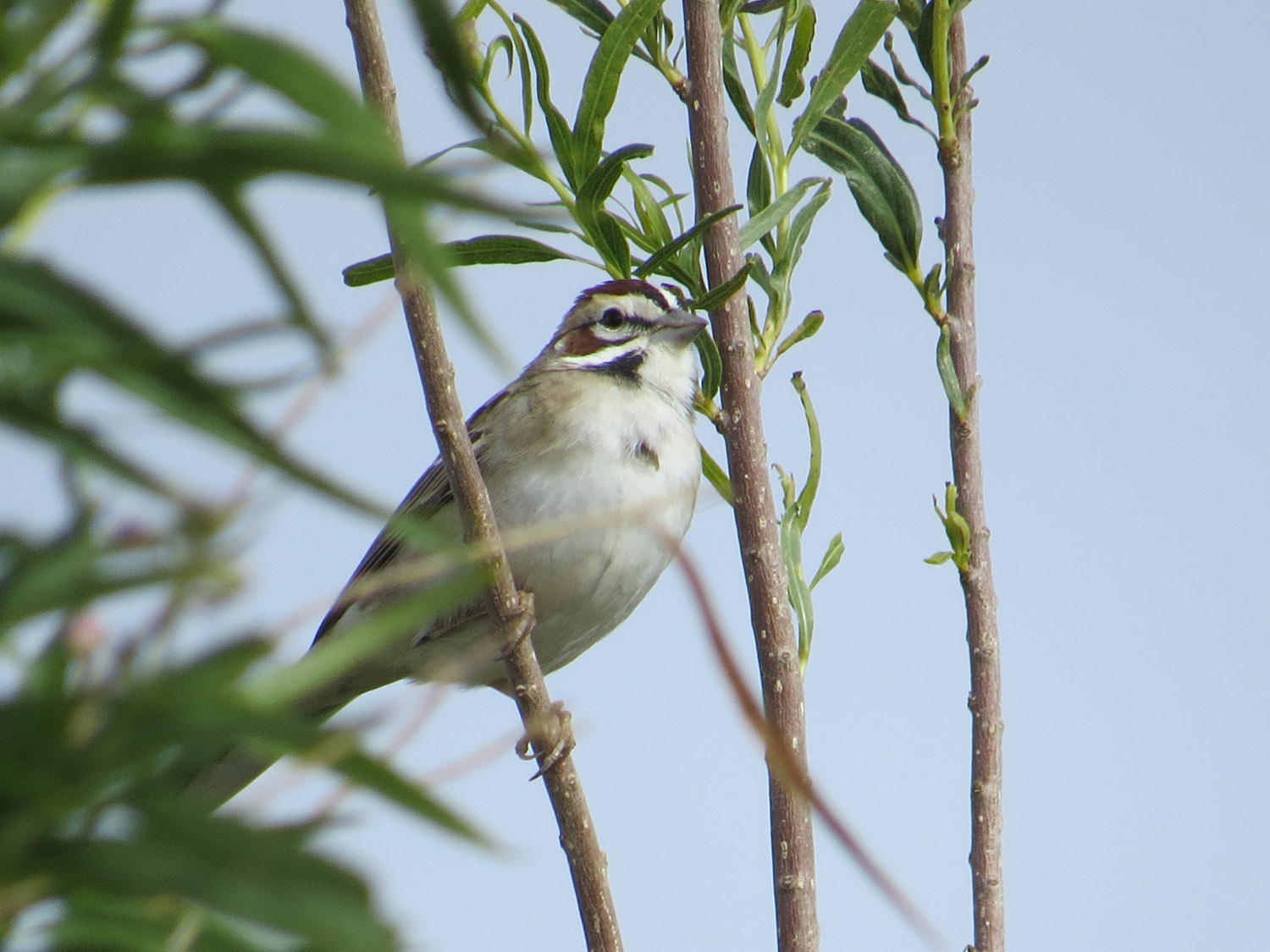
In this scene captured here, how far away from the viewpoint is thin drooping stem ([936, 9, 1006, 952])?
2.57 m

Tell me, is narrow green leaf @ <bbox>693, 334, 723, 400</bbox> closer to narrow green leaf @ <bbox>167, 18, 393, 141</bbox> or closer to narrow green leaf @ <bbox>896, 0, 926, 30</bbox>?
narrow green leaf @ <bbox>896, 0, 926, 30</bbox>

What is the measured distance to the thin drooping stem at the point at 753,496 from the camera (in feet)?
8.70

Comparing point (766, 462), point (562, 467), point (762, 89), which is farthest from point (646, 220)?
point (562, 467)

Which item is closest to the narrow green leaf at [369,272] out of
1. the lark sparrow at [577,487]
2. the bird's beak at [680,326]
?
the lark sparrow at [577,487]

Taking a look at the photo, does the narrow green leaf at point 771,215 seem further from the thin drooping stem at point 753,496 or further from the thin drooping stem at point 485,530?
the thin drooping stem at point 485,530

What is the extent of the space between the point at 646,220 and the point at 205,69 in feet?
8.63

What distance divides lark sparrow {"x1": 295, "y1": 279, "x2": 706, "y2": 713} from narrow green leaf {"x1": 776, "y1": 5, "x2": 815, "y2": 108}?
1185 millimetres

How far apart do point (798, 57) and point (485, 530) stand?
4.71 feet

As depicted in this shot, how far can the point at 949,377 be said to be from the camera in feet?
9.46

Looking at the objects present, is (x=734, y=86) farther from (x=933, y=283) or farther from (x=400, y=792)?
(x=400, y=792)

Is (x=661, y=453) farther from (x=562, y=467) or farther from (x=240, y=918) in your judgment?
(x=240, y=918)

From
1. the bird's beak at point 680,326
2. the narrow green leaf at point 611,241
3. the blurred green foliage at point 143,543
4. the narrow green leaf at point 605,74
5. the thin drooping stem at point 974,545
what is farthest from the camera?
the bird's beak at point 680,326

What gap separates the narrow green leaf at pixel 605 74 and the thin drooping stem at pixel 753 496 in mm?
102

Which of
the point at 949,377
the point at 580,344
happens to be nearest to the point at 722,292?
the point at 949,377
